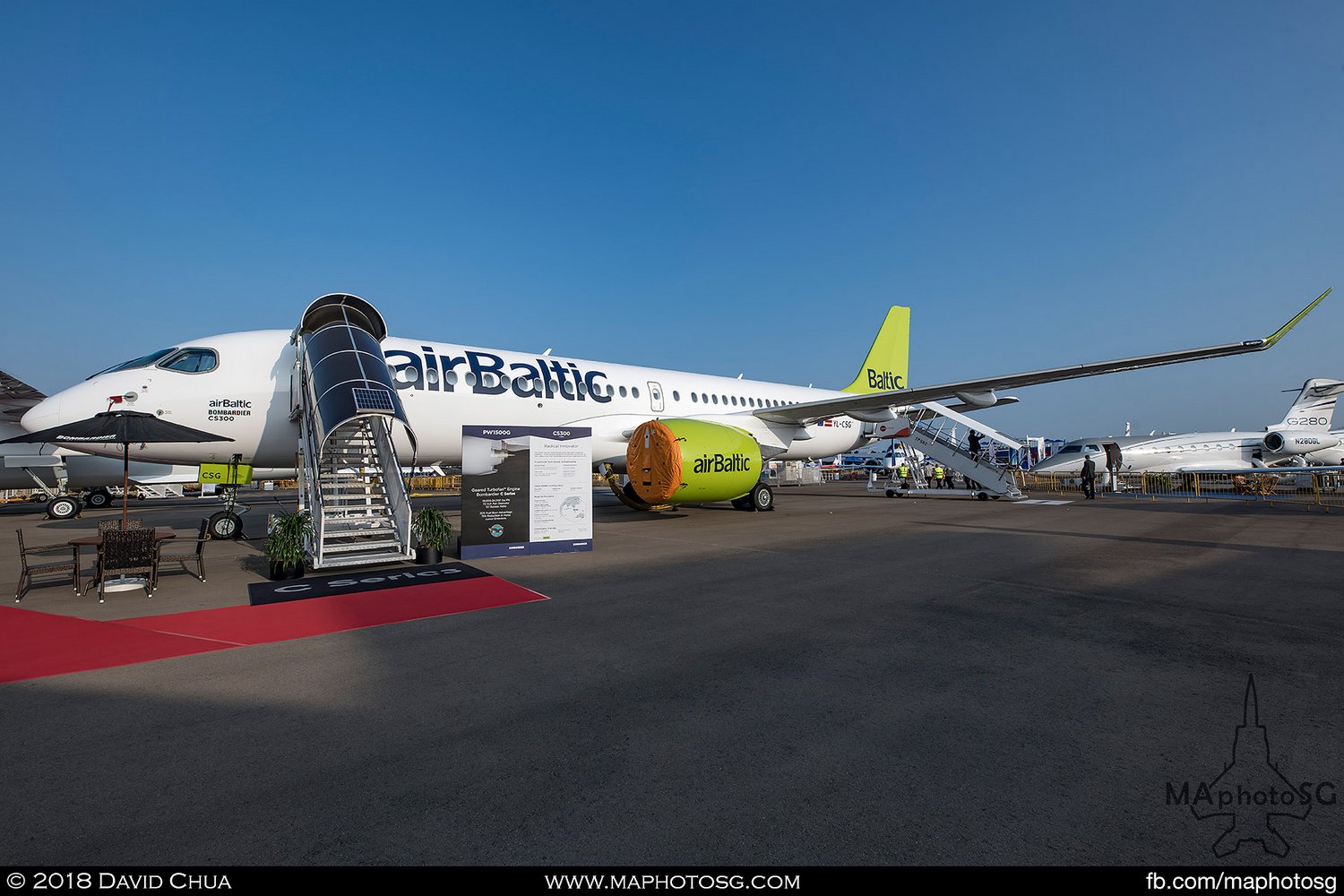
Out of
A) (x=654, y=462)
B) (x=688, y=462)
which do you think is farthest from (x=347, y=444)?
(x=688, y=462)

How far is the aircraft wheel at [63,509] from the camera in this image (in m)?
20.4

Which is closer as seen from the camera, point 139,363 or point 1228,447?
point 139,363

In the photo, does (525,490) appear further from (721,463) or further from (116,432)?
(116,432)

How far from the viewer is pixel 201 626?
5340mm

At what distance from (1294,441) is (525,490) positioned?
128 ft

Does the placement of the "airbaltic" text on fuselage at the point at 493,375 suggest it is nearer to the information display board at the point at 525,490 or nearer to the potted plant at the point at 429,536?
the information display board at the point at 525,490

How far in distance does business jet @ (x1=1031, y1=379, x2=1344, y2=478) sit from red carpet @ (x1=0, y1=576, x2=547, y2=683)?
103ft

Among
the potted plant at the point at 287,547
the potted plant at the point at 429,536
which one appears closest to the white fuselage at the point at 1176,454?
the potted plant at the point at 429,536

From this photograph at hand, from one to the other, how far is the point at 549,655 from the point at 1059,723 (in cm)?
325

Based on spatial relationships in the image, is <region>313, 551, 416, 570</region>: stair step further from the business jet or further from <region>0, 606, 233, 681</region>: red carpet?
the business jet

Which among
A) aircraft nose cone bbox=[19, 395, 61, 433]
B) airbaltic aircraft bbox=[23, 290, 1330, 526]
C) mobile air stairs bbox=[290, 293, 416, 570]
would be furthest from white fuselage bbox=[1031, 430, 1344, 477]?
aircraft nose cone bbox=[19, 395, 61, 433]

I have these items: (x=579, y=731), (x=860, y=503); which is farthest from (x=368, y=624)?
(x=860, y=503)

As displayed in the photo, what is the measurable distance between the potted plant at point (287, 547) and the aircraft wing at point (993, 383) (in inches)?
447

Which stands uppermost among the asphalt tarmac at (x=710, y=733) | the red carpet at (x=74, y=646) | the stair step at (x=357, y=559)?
the stair step at (x=357, y=559)
